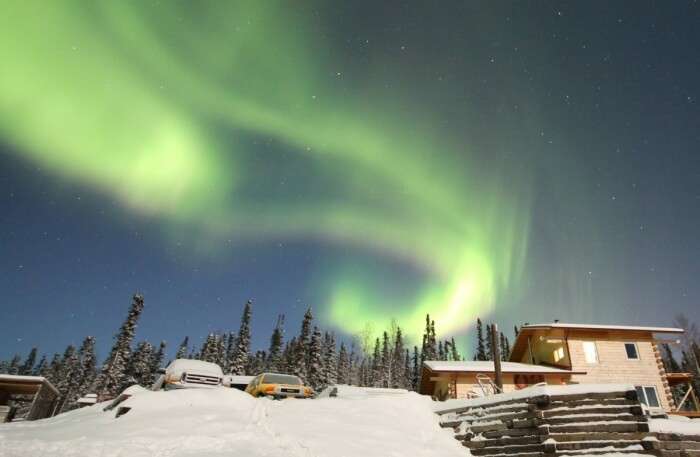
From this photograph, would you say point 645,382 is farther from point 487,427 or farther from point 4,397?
→ point 4,397

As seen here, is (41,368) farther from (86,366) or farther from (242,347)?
(242,347)

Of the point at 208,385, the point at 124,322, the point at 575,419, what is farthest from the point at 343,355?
the point at 575,419

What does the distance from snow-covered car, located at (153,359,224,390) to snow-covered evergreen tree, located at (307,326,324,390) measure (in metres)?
45.8

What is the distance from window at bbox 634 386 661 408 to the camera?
89.1ft

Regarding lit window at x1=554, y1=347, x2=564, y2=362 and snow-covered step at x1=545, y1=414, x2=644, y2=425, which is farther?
lit window at x1=554, y1=347, x2=564, y2=362

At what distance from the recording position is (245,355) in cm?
6756

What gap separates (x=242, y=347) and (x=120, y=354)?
60.4 feet

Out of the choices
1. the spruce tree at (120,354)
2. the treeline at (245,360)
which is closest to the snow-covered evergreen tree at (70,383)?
the treeline at (245,360)

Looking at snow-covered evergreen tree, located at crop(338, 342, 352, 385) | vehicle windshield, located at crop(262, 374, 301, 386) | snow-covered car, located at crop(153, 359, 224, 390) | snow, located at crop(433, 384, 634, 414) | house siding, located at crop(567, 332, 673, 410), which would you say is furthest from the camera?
snow-covered evergreen tree, located at crop(338, 342, 352, 385)

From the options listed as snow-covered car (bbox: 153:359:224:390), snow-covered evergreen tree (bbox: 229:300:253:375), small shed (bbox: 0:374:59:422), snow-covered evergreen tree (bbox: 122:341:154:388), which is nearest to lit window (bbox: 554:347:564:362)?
snow-covered car (bbox: 153:359:224:390)

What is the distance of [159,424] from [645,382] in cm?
3172

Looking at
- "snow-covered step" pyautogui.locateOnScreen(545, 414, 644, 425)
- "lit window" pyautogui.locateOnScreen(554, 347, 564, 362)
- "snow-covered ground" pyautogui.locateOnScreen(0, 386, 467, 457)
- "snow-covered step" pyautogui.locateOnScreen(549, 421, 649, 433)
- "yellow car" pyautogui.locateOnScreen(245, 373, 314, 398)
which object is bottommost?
"snow-covered ground" pyautogui.locateOnScreen(0, 386, 467, 457)

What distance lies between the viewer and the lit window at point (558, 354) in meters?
29.5

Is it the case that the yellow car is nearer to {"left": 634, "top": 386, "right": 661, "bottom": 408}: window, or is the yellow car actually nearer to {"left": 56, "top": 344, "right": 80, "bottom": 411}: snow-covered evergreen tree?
{"left": 634, "top": 386, "right": 661, "bottom": 408}: window
